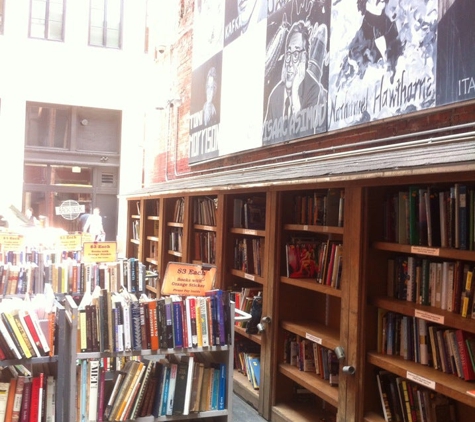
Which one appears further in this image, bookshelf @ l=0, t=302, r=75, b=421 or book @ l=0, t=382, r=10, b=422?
bookshelf @ l=0, t=302, r=75, b=421

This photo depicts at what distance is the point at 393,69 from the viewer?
3953mm

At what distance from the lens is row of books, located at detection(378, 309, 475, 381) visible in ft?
10.3

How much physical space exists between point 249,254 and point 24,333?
2.68m

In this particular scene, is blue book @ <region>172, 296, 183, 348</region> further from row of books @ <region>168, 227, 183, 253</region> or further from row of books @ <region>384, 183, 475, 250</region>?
row of books @ <region>168, 227, 183, 253</region>

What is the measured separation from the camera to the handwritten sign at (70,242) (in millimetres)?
7184

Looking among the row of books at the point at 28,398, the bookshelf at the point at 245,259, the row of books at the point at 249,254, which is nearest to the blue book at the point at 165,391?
the row of books at the point at 28,398

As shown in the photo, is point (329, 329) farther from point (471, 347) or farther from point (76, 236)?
point (76, 236)

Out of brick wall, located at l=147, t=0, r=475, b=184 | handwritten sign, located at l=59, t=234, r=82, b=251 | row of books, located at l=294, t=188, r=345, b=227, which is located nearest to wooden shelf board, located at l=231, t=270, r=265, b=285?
row of books, located at l=294, t=188, r=345, b=227

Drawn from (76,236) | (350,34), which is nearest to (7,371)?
(350,34)

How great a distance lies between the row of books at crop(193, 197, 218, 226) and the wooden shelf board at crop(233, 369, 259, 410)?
1.66 meters

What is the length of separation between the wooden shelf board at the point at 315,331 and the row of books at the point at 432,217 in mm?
904

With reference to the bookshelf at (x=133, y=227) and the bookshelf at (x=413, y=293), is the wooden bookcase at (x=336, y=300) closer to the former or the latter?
the bookshelf at (x=413, y=293)

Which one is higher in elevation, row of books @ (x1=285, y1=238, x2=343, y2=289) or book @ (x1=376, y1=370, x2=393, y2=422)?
row of books @ (x1=285, y1=238, x2=343, y2=289)

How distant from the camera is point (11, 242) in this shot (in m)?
6.52
